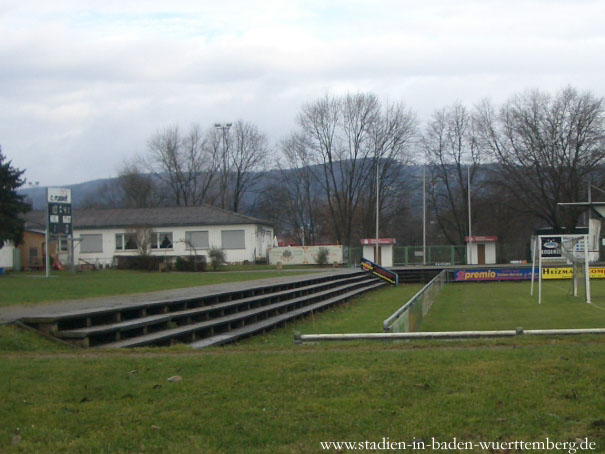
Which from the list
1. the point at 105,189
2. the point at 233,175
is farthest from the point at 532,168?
the point at 105,189

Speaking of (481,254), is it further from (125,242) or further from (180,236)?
(125,242)

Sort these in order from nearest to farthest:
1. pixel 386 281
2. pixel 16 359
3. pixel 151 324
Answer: pixel 16 359
pixel 151 324
pixel 386 281

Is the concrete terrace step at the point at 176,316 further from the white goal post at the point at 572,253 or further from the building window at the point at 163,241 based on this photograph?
the building window at the point at 163,241

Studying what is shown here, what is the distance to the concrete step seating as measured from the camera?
39.8 ft

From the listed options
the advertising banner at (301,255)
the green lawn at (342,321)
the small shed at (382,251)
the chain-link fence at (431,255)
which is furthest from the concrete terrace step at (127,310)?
the chain-link fence at (431,255)

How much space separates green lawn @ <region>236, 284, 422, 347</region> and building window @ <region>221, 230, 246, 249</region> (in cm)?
3040

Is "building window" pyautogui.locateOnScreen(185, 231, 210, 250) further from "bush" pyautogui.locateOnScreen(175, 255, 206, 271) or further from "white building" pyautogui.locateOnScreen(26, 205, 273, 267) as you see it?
"bush" pyautogui.locateOnScreen(175, 255, 206, 271)

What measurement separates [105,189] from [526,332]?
4343 inches

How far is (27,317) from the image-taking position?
1202cm

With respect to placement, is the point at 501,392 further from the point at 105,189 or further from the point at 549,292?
the point at 105,189

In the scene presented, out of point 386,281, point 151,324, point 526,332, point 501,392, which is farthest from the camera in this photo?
point 386,281

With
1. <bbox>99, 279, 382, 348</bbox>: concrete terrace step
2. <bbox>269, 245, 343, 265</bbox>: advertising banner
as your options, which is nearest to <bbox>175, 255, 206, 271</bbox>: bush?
<bbox>269, 245, 343, 265</bbox>: advertising banner

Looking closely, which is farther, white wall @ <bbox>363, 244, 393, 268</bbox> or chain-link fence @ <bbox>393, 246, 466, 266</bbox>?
chain-link fence @ <bbox>393, 246, 466, 266</bbox>

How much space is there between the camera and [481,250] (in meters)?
60.8
